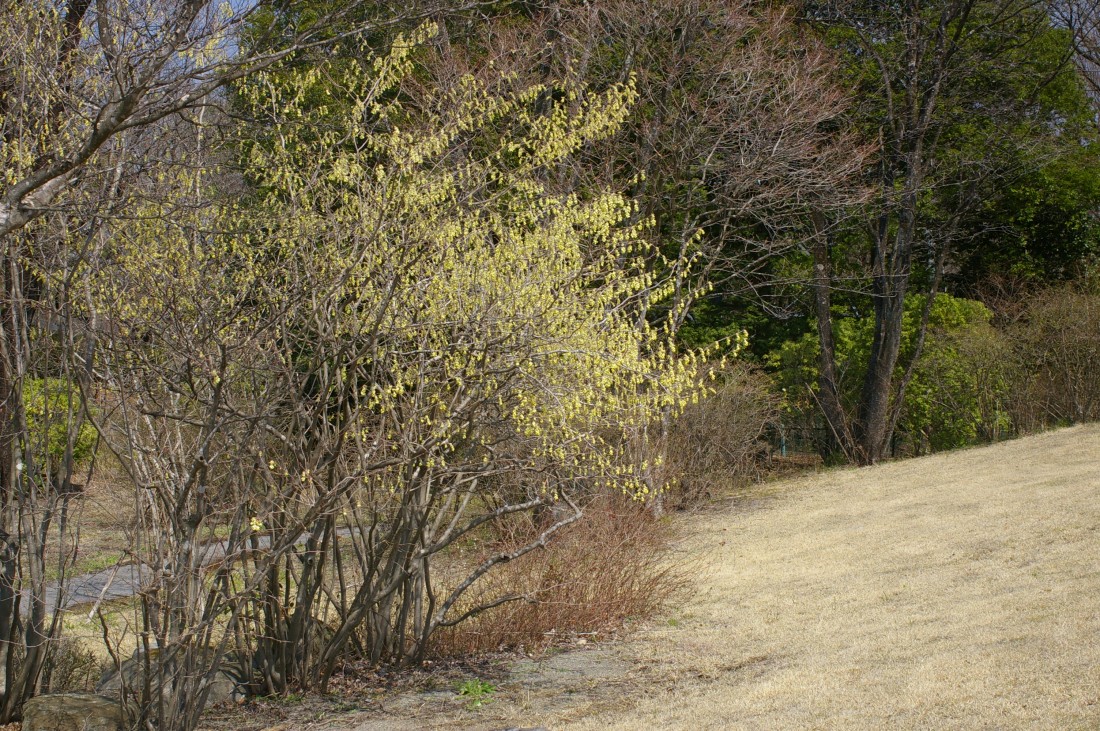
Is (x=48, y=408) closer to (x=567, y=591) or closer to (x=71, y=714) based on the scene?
(x=71, y=714)

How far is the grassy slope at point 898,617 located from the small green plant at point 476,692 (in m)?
0.64

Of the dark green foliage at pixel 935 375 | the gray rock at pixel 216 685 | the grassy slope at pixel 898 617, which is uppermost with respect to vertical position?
the dark green foliage at pixel 935 375

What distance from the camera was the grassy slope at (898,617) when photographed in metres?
5.24

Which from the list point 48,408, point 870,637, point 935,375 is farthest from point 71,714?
point 935,375

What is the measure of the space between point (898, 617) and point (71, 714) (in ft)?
17.7

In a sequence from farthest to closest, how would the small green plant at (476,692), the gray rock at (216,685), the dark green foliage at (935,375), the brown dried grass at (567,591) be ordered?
the dark green foliage at (935,375) → the brown dried grass at (567,591) → the gray rock at (216,685) → the small green plant at (476,692)

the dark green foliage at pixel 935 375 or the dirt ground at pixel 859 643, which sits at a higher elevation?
the dark green foliage at pixel 935 375

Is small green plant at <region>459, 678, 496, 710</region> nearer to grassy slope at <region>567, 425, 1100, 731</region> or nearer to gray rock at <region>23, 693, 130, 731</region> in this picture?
grassy slope at <region>567, 425, 1100, 731</region>

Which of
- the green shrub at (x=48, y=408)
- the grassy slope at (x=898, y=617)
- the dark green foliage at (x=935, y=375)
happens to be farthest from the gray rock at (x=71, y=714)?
the dark green foliage at (x=935, y=375)

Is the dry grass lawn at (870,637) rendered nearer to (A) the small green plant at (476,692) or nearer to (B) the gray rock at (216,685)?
(A) the small green plant at (476,692)

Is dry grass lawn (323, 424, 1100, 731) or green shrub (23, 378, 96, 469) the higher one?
green shrub (23, 378, 96, 469)

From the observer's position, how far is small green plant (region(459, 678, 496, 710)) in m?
6.36

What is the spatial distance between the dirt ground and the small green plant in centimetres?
4

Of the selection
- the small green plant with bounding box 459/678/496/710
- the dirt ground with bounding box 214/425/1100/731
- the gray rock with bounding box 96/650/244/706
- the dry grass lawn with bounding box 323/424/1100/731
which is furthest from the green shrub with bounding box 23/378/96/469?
the small green plant with bounding box 459/678/496/710
